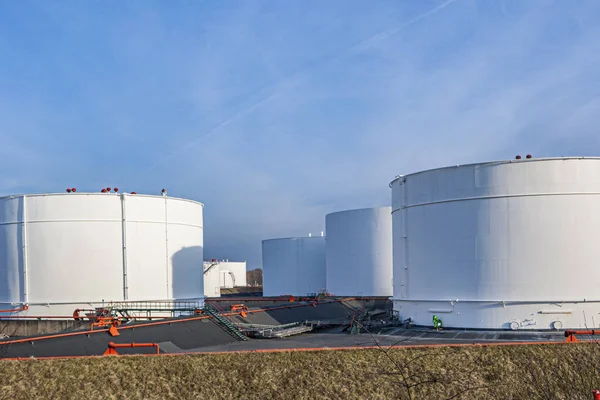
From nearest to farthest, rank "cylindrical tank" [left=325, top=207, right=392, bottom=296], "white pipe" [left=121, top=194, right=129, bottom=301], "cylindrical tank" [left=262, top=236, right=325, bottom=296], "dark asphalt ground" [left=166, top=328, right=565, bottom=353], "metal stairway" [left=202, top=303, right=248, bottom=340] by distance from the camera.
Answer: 1. "dark asphalt ground" [left=166, top=328, right=565, bottom=353]
2. "metal stairway" [left=202, top=303, right=248, bottom=340]
3. "white pipe" [left=121, top=194, right=129, bottom=301]
4. "cylindrical tank" [left=325, top=207, right=392, bottom=296]
5. "cylindrical tank" [left=262, top=236, right=325, bottom=296]

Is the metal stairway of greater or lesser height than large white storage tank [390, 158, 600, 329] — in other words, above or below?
below

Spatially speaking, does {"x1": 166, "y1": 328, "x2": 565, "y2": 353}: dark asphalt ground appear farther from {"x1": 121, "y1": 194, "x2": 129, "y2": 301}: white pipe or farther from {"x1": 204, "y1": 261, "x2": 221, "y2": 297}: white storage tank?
{"x1": 204, "y1": 261, "x2": 221, "y2": 297}: white storage tank

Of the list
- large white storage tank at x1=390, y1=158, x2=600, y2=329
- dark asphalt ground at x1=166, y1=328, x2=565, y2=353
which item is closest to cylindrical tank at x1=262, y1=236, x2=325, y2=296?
large white storage tank at x1=390, y1=158, x2=600, y2=329

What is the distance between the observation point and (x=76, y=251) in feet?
94.9

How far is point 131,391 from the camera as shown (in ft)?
49.1

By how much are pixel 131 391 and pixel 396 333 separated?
39.3 feet

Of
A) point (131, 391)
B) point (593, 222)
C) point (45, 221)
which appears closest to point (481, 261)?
point (593, 222)

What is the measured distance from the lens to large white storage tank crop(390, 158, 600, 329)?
23109 millimetres

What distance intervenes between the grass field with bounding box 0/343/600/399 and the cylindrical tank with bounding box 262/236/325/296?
1386 inches

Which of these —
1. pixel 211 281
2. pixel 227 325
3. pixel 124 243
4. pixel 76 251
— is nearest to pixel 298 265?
pixel 211 281

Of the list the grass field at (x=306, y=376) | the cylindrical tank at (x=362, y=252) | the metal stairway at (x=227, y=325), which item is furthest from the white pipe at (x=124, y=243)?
the cylindrical tank at (x=362, y=252)

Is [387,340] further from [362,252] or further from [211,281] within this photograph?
[211,281]

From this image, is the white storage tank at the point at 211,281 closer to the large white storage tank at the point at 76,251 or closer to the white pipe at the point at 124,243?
the large white storage tank at the point at 76,251

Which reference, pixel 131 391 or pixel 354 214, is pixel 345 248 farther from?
pixel 131 391
